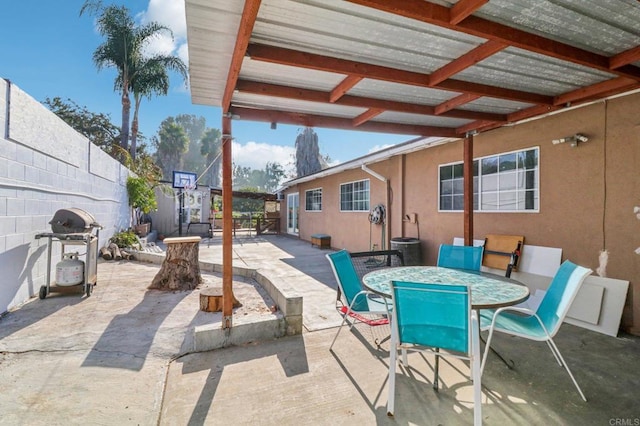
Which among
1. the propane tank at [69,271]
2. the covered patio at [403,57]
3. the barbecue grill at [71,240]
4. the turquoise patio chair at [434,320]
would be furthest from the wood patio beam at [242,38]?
the propane tank at [69,271]

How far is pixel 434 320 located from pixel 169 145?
1538 inches

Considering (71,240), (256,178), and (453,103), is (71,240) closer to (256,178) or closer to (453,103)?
Answer: (453,103)

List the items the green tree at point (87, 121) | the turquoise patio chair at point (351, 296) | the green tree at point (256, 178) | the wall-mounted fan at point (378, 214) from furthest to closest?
the green tree at point (256, 178) → the green tree at point (87, 121) → the wall-mounted fan at point (378, 214) → the turquoise patio chair at point (351, 296)

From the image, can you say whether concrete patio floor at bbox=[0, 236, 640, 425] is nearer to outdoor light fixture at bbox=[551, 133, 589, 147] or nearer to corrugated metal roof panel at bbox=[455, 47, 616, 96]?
outdoor light fixture at bbox=[551, 133, 589, 147]

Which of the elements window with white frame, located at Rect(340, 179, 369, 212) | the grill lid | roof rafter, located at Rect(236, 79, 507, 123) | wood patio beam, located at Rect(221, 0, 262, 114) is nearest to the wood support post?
roof rafter, located at Rect(236, 79, 507, 123)

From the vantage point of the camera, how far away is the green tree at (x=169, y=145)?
3494 centimetres

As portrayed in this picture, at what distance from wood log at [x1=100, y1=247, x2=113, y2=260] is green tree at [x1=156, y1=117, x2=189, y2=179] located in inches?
1228

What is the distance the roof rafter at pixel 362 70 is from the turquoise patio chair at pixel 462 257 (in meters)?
1.86

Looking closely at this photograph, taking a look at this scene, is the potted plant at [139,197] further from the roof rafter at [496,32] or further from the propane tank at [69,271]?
the roof rafter at [496,32]

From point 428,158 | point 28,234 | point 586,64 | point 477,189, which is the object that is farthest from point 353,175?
point 28,234

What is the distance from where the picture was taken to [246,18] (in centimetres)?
180

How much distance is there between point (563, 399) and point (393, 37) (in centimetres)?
302

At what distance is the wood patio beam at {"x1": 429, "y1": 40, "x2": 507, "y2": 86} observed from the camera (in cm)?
232

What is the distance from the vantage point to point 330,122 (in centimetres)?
413
